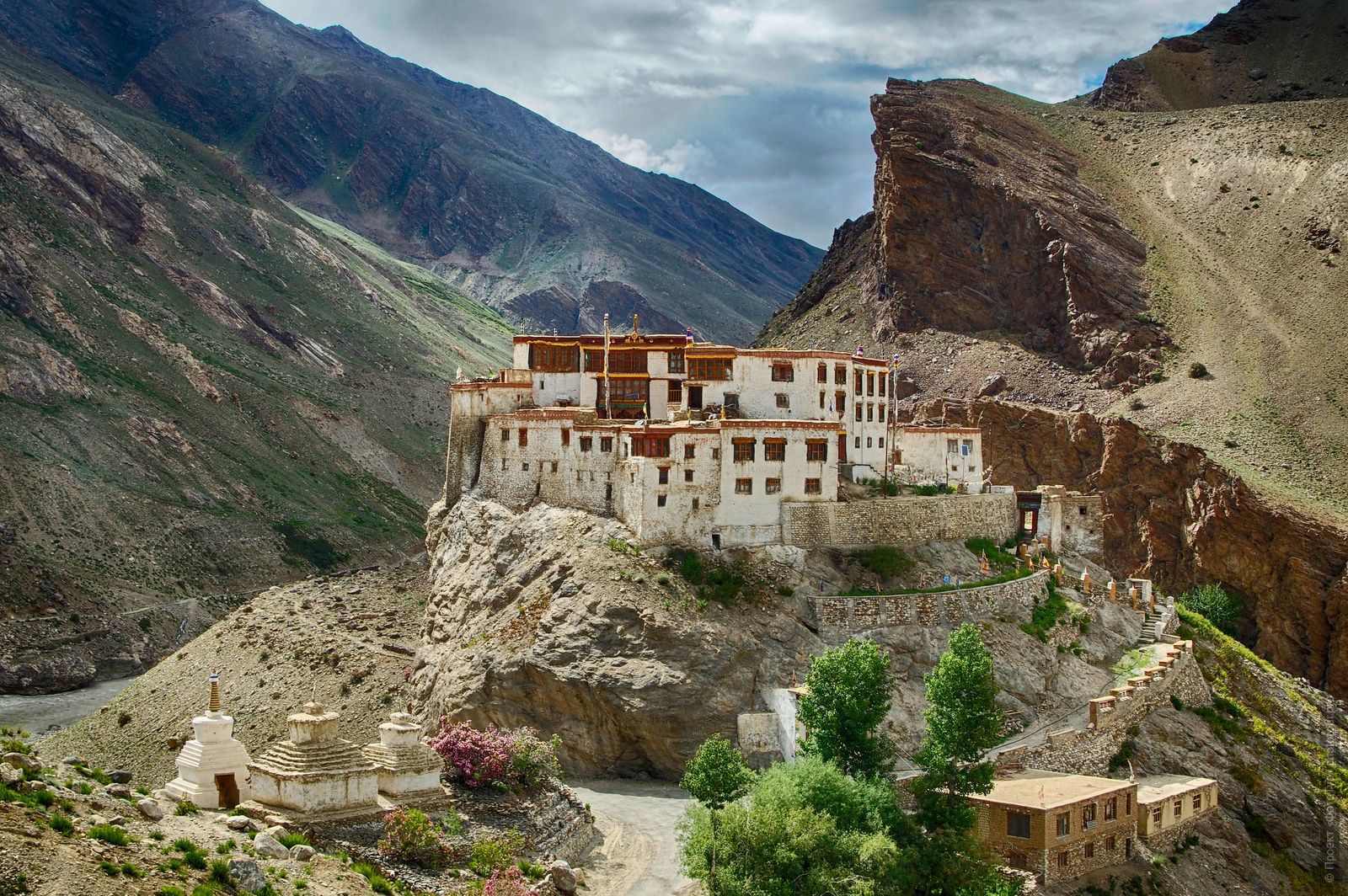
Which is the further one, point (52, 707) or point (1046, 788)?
point (52, 707)

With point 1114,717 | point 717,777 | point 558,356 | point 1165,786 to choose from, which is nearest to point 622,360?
point 558,356

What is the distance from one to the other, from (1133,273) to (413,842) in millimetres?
124067

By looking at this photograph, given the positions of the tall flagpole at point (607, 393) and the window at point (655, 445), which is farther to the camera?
the tall flagpole at point (607, 393)

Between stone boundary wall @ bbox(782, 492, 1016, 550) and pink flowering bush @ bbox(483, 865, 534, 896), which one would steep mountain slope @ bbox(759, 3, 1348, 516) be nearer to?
stone boundary wall @ bbox(782, 492, 1016, 550)

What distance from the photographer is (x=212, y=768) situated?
→ 42219 mm

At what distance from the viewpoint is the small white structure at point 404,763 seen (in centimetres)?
4694

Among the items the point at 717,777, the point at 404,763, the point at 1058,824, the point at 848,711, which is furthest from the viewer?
the point at 848,711

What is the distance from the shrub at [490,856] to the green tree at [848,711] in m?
15.6

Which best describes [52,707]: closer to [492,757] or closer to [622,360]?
[622,360]

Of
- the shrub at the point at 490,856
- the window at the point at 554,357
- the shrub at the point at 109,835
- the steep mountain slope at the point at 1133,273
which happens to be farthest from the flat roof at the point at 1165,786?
the steep mountain slope at the point at 1133,273

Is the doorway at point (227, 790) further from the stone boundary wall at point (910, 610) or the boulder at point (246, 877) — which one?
the stone boundary wall at point (910, 610)

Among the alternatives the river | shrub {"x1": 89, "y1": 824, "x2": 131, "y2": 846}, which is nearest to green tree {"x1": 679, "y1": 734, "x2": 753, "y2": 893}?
shrub {"x1": 89, "y1": 824, "x2": 131, "y2": 846}

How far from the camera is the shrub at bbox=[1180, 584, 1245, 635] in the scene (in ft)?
377

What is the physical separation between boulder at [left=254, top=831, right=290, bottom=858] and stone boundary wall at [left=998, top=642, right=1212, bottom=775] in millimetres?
36672
